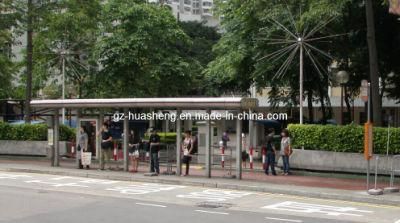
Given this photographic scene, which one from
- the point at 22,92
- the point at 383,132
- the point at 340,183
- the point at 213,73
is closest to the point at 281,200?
the point at 340,183

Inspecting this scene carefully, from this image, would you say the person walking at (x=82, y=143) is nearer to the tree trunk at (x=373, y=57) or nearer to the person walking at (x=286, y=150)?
the person walking at (x=286, y=150)

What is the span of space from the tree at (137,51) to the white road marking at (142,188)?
16.0 meters

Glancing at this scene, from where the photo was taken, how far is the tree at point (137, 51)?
3416 centimetres

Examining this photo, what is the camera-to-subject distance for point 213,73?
30.2m

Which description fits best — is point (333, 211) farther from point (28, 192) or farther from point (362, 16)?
point (362, 16)

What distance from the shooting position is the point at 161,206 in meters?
14.4

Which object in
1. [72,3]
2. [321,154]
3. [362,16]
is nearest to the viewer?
[321,154]

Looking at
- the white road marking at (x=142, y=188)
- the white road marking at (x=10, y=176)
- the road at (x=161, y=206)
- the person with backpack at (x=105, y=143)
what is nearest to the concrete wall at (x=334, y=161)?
the road at (x=161, y=206)

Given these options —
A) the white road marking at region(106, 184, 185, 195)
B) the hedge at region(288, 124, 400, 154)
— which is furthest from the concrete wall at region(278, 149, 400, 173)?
the white road marking at region(106, 184, 185, 195)

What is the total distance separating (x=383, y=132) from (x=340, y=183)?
2.35 meters

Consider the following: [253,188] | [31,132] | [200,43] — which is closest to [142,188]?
[253,188]

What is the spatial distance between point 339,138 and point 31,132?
15882 mm

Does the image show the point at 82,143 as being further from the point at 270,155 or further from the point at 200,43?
the point at 200,43

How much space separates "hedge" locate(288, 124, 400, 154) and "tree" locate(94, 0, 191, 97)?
14.4 m
